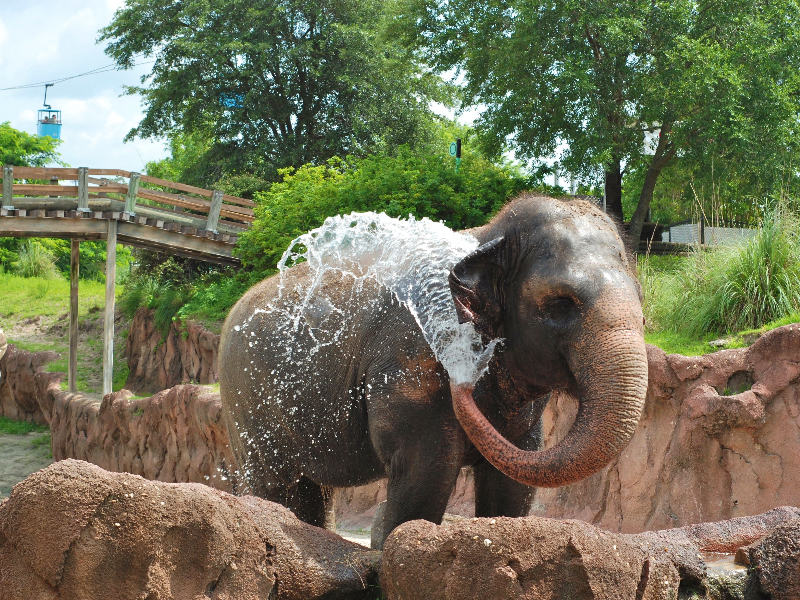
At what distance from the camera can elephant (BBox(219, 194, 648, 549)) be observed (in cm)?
321

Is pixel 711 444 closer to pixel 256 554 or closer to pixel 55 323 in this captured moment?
pixel 256 554

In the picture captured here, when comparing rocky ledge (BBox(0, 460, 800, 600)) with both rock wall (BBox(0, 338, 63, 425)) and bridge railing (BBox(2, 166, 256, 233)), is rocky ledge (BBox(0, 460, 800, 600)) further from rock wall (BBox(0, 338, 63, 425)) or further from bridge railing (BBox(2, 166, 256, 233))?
rock wall (BBox(0, 338, 63, 425))

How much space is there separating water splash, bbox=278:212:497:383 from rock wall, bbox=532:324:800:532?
3055mm

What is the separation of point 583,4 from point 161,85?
16.4 meters

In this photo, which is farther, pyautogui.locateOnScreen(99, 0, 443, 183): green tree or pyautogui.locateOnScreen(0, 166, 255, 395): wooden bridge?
pyautogui.locateOnScreen(99, 0, 443, 183): green tree

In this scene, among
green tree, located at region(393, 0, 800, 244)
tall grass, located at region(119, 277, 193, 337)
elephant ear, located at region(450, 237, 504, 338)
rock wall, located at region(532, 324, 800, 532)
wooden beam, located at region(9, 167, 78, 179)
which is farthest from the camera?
tall grass, located at region(119, 277, 193, 337)

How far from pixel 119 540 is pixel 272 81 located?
2508cm

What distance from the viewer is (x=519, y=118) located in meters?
14.6

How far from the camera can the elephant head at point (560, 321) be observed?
10.3ft

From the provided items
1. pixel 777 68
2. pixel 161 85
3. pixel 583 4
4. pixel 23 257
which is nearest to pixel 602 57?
pixel 583 4

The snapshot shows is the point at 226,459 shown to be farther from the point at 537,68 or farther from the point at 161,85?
the point at 161,85

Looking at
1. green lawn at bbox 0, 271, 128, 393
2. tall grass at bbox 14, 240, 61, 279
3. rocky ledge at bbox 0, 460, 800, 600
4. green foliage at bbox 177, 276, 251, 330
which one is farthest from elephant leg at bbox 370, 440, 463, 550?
tall grass at bbox 14, 240, 61, 279

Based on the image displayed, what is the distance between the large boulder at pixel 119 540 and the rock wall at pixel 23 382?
1826cm

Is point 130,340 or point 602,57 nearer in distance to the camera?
point 602,57
